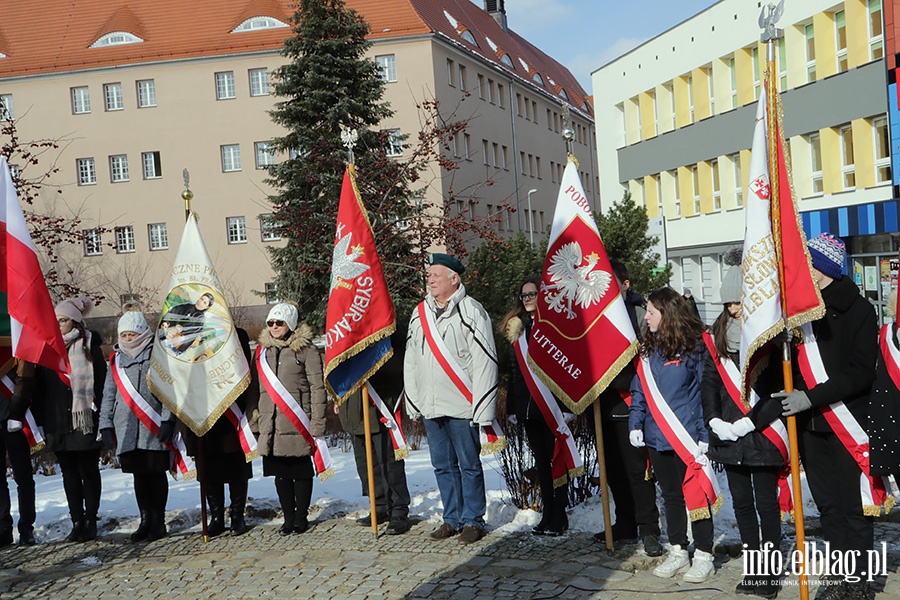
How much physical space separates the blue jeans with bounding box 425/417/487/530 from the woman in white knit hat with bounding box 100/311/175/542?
88.3 inches

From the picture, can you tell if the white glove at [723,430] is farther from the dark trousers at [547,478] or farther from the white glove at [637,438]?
the dark trousers at [547,478]

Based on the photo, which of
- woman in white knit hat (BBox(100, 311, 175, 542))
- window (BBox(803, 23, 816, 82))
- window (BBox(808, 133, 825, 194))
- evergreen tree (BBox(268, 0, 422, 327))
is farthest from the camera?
window (BBox(808, 133, 825, 194))

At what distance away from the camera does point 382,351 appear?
8.55m

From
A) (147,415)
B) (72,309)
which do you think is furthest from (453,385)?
(72,309)

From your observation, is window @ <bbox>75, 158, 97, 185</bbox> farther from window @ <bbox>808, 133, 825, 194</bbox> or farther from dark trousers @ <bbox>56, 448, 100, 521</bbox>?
dark trousers @ <bbox>56, 448, 100, 521</bbox>

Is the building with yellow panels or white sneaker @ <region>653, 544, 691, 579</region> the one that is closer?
white sneaker @ <region>653, 544, 691, 579</region>

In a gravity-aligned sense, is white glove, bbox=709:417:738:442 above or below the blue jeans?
above

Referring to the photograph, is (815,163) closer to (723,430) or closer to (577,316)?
(577,316)

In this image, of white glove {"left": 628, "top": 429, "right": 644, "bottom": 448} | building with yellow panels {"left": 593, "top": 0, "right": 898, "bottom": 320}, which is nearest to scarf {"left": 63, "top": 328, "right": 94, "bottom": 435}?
white glove {"left": 628, "top": 429, "right": 644, "bottom": 448}

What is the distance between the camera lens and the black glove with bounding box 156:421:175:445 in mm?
8508

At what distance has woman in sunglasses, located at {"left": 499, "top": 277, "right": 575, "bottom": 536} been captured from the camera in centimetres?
790

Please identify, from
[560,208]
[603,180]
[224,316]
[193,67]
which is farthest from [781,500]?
[193,67]

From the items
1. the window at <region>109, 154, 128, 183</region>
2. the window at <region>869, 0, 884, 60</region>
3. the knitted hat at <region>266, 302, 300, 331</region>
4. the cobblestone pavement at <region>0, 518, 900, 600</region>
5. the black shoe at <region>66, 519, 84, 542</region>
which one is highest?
the window at <region>109, 154, 128, 183</region>

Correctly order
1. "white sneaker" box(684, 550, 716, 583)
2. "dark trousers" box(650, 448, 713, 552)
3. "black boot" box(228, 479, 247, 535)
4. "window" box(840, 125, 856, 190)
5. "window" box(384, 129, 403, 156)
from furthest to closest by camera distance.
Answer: "window" box(840, 125, 856, 190) → "window" box(384, 129, 403, 156) → "black boot" box(228, 479, 247, 535) → "dark trousers" box(650, 448, 713, 552) → "white sneaker" box(684, 550, 716, 583)
